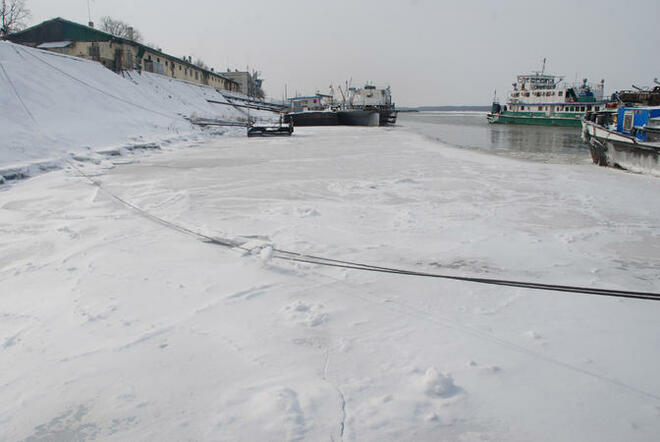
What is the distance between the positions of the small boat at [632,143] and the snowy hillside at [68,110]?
14.5m

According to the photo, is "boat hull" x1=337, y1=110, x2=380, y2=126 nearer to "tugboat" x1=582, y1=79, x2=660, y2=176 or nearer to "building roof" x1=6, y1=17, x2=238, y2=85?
"building roof" x1=6, y1=17, x2=238, y2=85

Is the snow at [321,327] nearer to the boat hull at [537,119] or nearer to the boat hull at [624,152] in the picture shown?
the boat hull at [624,152]

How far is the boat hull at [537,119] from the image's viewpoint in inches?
1823

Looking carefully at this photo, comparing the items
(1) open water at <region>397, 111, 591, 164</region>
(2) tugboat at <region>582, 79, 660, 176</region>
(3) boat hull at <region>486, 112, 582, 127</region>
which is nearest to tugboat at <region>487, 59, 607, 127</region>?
(3) boat hull at <region>486, 112, 582, 127</region>

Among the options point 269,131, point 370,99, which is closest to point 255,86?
point 370,99

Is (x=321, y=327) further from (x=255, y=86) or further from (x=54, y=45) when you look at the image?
(x=255, y=86)

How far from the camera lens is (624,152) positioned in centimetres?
1118

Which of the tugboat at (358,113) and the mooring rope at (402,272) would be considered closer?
the mooring rope at (402,272)

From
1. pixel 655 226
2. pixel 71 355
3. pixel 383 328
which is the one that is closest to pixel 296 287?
pixel 383 328

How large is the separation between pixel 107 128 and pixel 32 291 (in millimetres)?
12377

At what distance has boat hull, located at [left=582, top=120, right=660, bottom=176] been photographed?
395 inches

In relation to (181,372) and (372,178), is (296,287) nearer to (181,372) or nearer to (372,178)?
(181,372)

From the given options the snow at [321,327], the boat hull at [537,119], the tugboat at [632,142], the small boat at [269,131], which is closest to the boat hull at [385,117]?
the boat hull at [537,119]

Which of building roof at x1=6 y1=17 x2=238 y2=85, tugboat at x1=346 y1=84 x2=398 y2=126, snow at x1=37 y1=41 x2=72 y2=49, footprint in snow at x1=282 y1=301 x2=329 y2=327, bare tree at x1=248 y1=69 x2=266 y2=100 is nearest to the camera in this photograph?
footprint in snow at x1=282 y1=301 x2=329 y2=327
